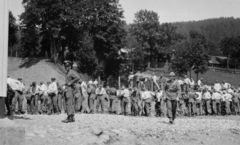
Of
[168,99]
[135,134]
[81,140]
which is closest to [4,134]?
[81,140]

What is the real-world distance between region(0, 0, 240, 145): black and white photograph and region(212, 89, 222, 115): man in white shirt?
74 mm

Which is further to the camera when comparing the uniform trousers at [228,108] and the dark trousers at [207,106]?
the uniform trousers at [228,108]

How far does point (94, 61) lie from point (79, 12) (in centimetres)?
710

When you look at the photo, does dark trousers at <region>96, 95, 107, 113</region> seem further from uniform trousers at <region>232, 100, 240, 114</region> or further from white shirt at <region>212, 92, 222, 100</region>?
uniform trousers at <region>232, 100, 240, 114</region>

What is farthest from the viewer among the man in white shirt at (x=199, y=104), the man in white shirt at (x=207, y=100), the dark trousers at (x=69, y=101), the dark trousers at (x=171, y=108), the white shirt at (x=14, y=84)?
the man in white shirt at (x=207, y=100)

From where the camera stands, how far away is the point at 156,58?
83.2 metres

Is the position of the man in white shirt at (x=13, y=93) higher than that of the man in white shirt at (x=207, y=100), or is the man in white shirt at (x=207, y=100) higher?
the man in white shirt at (x=13, y=93)

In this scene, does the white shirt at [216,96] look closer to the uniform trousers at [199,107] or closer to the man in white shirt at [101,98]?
the uniform trousers at [199,107]

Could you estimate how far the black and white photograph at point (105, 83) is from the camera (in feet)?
36.1

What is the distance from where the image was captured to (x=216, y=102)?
24.5 m

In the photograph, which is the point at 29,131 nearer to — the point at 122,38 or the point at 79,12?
the point at 79,12

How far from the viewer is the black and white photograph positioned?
433 inches

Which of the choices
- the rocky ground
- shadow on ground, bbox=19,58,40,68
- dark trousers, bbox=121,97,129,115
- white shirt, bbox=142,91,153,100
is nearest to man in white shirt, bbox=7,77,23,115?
the rocky ground

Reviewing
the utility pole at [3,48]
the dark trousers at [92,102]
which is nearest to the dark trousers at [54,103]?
the dark trousers at [92,102]
